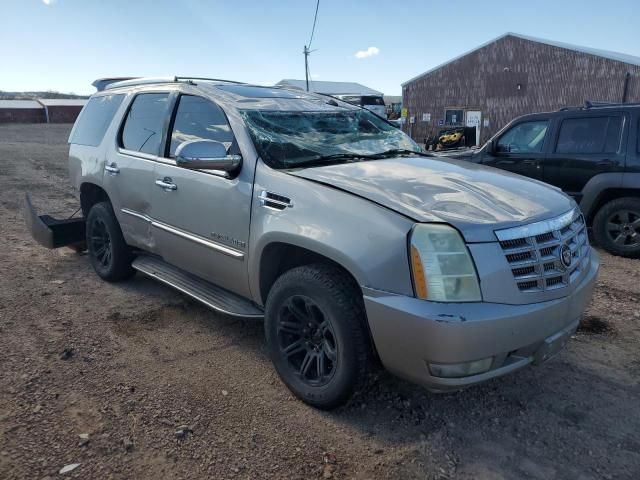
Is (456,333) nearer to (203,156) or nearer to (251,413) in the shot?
(251,413)

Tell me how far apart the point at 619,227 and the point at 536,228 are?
4.35m

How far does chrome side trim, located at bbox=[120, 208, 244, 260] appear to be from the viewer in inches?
131

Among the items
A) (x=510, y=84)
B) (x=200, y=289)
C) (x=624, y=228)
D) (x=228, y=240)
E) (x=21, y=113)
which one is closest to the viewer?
(x=228, y=240)

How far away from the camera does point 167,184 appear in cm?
383

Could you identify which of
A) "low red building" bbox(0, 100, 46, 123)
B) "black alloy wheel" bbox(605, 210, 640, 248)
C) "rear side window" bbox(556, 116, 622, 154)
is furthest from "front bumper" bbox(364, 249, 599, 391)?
"low red building" bbox(0, 100, 46, 123)

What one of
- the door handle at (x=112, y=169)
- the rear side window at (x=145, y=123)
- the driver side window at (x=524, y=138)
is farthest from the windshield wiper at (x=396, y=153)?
the driver side window at (x=524, y=138)

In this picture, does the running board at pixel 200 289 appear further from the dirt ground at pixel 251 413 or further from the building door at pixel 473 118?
the building door at pixel 473 118

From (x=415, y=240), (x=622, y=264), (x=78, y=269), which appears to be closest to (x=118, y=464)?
(x=415, y=240)

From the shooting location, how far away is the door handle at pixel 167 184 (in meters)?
3.77

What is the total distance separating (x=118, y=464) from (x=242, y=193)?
5.39 ft

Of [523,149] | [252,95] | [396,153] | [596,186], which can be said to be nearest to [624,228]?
[596,186]

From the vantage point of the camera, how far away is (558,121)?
6.75 meters

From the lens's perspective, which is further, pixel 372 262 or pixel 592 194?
pixel 592 194

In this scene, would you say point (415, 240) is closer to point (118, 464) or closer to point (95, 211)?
point (118, 464)
